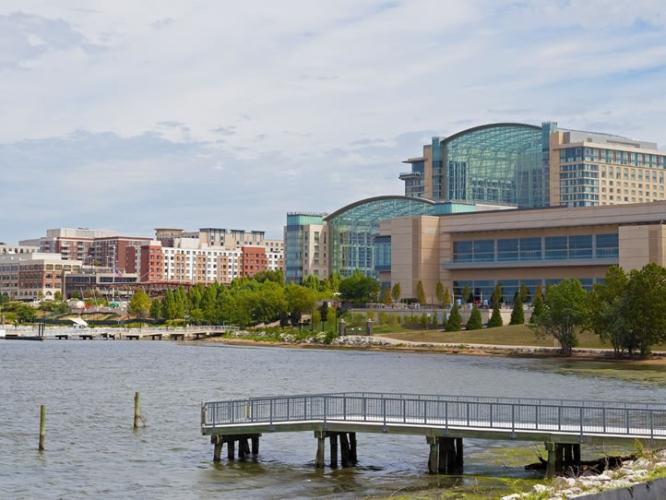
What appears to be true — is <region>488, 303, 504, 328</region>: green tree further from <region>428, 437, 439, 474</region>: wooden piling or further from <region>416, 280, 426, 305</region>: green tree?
<region>428, 437, 439, 474</region>: wooden piling

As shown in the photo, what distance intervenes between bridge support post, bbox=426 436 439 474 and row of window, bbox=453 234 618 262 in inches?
4730

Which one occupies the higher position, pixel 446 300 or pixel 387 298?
pixel 387 298

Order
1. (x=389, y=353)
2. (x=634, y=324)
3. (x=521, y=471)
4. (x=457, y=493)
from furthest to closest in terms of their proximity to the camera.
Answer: (x=389, y=353) → (x=634, y=324) → (x=521, y=471) → (x=457, y=493)

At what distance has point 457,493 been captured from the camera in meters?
43.4

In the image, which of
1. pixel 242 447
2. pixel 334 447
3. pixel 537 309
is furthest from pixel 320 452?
pixel 537 309

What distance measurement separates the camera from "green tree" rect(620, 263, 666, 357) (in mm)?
120438

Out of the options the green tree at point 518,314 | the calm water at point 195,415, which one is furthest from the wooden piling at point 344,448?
the green tree at point 518,314

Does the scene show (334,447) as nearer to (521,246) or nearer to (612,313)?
(612,313)

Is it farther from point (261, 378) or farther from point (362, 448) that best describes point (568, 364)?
point (362, 448)

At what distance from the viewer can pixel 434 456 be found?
49375 millimetres

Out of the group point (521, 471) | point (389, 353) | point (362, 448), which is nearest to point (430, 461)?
point (521, 471)

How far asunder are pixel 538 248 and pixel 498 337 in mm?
26812

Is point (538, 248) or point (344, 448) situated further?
point (538, 248)

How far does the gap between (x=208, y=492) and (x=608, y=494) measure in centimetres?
2266
